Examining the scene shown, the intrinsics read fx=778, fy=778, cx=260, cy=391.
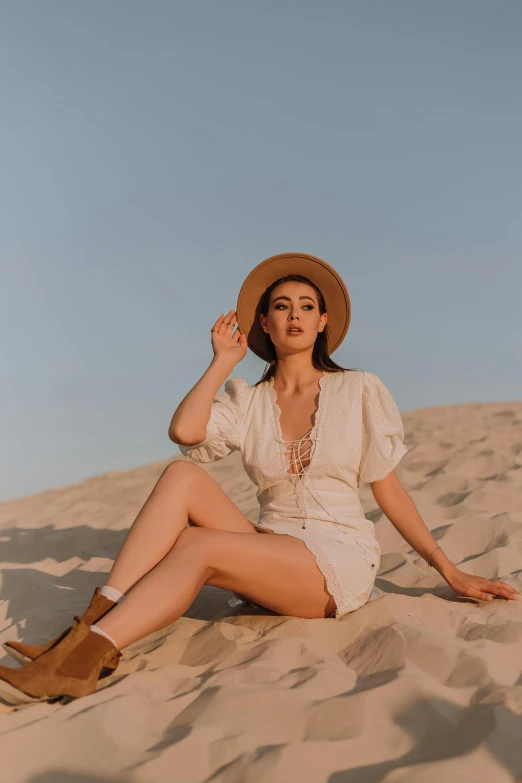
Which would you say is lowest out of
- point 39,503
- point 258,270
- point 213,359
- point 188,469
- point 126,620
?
point 39,503

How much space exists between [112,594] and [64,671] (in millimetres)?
354

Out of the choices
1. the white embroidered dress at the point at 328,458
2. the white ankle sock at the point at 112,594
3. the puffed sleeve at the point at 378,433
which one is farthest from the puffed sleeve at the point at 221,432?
the white ankle sock at the point at 112,594

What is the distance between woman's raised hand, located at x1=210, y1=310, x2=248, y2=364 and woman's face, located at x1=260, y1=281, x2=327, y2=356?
0.48ft

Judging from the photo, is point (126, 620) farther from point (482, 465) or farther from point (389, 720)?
point (482, 465)

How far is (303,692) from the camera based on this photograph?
2230 millimetres

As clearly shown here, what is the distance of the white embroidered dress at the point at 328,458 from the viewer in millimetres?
3072

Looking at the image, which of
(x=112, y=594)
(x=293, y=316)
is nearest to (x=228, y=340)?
(x=293, y=316)

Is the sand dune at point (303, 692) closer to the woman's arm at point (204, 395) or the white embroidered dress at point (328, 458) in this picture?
the white embroidered dress at point (328, 458)

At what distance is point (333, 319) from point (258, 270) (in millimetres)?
418

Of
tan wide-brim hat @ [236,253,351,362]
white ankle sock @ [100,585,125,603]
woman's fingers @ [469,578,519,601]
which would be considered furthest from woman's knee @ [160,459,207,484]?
woman's fingers @ [469,578,519,601]

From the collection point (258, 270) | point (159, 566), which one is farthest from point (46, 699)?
point (258, 270)

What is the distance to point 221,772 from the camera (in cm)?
183

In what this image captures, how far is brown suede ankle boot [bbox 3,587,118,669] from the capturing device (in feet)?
7.61

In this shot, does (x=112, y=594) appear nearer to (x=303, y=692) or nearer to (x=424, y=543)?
(x=303, y=692)
